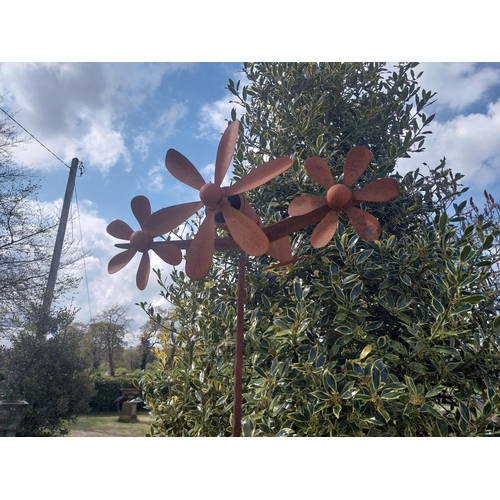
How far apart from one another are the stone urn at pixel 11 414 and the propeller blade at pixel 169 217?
9.80ft

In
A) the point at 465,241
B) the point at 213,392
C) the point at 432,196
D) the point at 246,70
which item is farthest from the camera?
the point at 246,70

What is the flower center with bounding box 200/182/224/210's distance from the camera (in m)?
0.44

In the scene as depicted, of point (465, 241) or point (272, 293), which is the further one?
point (272, 293)

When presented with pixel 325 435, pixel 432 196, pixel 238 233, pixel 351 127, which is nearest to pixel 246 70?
pixel 351 127

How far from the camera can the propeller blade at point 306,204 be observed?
47 centimetres

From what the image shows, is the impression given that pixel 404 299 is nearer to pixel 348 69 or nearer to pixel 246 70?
pixel 348 69

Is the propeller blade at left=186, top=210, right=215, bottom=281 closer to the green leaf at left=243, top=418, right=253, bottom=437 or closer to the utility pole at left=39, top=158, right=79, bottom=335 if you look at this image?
the green leaf at left=243, top=418, right=253, bottom=437

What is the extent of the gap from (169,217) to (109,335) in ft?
12.8

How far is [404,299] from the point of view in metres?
0.80

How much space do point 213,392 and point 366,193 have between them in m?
0.74

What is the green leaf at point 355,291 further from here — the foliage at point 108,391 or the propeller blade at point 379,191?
the foliage at point 108,391

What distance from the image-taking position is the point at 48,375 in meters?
2.91

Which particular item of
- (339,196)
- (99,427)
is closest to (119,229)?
(339,196)

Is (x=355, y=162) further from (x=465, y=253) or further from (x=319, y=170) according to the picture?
(x=465, y=253)
